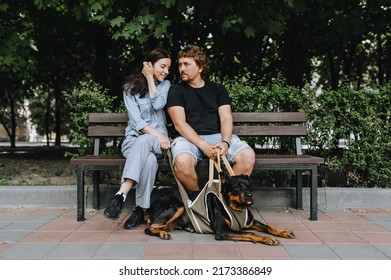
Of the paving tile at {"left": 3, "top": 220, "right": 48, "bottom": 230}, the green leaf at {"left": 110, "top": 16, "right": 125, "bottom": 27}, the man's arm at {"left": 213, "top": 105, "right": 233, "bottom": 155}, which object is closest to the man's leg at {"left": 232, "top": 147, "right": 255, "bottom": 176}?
the man's arm at {"left": 213, "top": 105, "right": 233, "bottom": 155}

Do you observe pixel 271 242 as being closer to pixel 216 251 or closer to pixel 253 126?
pixel 216 251

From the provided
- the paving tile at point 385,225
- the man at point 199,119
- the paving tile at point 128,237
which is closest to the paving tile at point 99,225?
the paving tile at point 128,237

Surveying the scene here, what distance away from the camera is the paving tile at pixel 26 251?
3537 millimetres

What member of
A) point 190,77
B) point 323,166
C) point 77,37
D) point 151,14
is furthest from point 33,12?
point 323,166

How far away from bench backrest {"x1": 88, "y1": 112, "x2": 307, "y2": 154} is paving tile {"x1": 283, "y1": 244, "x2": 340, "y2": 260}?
71.7 inches

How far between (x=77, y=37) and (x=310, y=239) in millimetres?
10718

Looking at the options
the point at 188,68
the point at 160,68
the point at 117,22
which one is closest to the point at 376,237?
the point at 188,68

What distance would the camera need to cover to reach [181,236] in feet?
13.6

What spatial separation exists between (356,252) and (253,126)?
2.15 metres

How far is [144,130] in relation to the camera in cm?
480

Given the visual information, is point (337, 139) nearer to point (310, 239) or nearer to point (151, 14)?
point (310, 239)

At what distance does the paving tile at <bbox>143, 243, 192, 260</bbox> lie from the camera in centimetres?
351

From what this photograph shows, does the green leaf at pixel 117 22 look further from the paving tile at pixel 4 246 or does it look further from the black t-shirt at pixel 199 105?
the paving tile at pixel 4 246

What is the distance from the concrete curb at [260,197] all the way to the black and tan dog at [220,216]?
1342 mm
